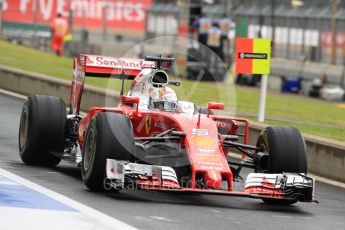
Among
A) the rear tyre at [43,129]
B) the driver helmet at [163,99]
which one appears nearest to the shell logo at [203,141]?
the driver helmet at [163,99]

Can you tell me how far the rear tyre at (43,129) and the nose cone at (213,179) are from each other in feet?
9.58

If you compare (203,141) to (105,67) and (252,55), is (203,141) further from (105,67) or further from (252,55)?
(252,55)

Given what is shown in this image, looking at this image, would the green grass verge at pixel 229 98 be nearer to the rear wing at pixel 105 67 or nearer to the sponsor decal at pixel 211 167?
the rear wing at pixel 105 67

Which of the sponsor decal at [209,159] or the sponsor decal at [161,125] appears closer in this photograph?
the sponsor decal at [209,159]

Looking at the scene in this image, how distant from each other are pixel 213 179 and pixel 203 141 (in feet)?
1.89

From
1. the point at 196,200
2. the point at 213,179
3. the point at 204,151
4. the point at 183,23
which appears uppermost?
the point at 183,23

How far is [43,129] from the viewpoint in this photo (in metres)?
14.1

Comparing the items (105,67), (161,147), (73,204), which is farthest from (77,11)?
(73,204)

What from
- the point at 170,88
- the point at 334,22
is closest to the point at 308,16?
the point at 334,22

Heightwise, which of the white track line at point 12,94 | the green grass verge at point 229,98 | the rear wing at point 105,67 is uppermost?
the rear wing at point 105,67

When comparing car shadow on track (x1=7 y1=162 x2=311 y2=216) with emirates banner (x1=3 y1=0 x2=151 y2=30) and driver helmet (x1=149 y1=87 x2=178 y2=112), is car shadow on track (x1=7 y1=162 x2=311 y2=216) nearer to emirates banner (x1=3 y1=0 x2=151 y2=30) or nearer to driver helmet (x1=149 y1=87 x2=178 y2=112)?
driver helmet (x1=149 y1=87 x2=178 y2=112)

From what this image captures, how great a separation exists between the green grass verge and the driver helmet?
0.35 m

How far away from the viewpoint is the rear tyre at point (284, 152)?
1263cm

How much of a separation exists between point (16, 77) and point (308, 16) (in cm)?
2354
